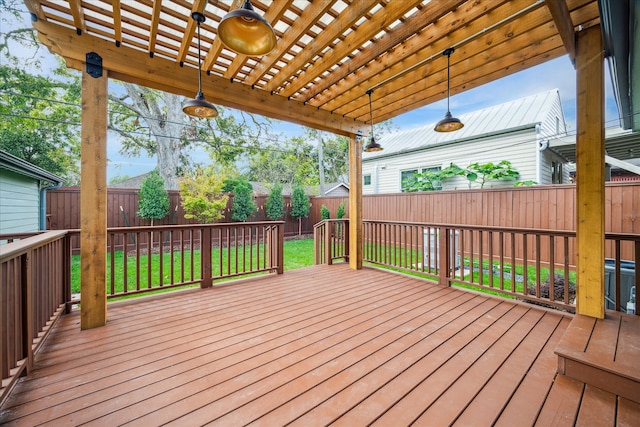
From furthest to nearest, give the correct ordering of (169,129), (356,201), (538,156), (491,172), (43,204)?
(169,129)
(491,172)
(538,156)
(43,204)
(356,201)

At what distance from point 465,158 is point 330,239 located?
617 centimetres

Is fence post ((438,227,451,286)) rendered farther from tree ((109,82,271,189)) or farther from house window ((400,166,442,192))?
tree ((109,82,271,189))

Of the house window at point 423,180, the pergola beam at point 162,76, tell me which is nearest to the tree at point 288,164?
the house window at point 423,180

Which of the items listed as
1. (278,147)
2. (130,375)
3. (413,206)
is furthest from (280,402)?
(278,147)

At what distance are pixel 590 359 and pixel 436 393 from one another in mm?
1038

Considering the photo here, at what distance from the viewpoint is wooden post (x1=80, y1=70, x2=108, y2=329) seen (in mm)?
2471

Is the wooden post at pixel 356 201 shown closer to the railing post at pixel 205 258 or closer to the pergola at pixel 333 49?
the pergola at pixel 333 49

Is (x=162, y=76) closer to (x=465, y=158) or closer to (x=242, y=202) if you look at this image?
(x=242, y=202)

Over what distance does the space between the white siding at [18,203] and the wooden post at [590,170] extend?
8.08 meters

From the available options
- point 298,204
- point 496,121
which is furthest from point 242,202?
point 496,121

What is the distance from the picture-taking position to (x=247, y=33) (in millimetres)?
1771

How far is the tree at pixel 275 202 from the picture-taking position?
10.4 metres

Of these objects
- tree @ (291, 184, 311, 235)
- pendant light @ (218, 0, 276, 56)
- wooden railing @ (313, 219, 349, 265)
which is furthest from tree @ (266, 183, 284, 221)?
pendant light @ (218, 0, 276, 56)

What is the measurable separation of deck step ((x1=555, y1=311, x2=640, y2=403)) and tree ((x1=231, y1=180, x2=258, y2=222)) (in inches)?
351
